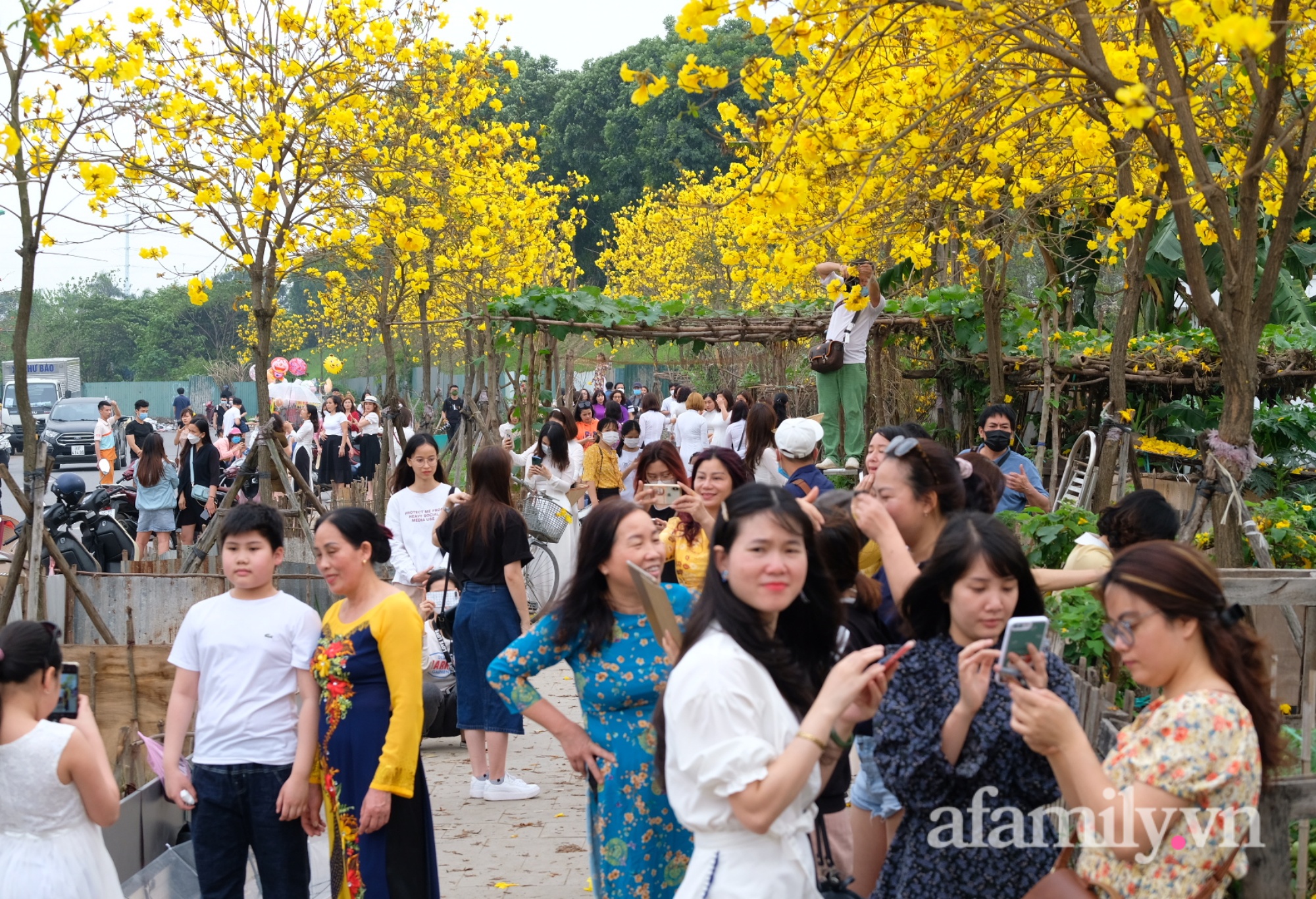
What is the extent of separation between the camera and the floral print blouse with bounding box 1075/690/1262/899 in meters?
2.43

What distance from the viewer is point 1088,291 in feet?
58.3

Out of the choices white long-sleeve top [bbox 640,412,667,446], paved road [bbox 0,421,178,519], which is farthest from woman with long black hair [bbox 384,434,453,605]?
paved road [bbox 0,421,178,519]

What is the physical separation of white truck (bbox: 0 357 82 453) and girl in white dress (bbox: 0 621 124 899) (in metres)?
22.2

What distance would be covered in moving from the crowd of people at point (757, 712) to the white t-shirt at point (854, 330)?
5732mm

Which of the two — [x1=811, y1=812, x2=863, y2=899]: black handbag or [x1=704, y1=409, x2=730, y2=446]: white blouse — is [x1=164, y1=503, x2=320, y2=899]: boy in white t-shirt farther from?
[x1=704, y1=409, x2=730, y2=446]: white blouse

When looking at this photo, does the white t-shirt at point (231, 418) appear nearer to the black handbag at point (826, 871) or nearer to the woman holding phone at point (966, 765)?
the black handbag at point (826, 871)

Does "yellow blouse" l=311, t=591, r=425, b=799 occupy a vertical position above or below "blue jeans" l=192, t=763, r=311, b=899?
above

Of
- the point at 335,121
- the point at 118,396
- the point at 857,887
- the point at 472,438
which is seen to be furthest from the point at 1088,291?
the point at 118,396

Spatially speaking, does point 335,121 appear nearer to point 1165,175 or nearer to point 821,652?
point 1165,175

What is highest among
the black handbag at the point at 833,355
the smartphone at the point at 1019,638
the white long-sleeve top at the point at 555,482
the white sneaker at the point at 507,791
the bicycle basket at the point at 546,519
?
the black handbag at the point at 833,355

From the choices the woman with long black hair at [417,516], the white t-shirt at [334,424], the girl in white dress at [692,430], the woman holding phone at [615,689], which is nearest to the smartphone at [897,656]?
the woman holding phone at [615,689]

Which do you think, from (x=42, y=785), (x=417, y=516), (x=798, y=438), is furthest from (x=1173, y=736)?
(x=417, y=516)

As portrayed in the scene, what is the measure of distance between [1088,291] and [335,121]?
12.0 m

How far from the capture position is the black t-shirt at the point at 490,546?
21.1ft
